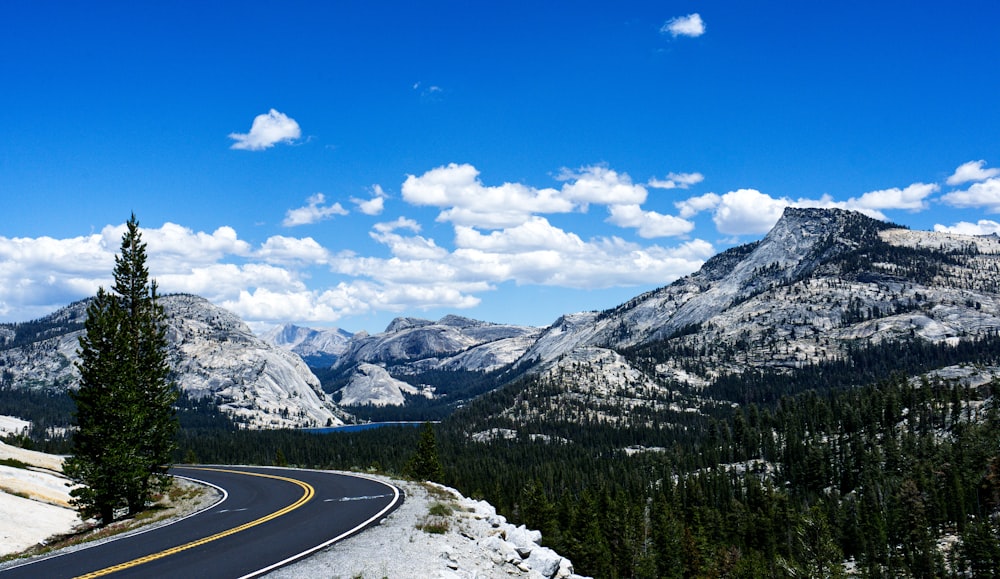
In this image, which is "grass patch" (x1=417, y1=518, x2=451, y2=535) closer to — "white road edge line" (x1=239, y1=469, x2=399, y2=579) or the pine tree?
"white road edge line" (x1=239, y1=469, x2=399, y2=579)

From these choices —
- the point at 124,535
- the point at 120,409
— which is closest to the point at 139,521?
the point at 124,535

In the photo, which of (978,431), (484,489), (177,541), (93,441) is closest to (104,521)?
(93,441)

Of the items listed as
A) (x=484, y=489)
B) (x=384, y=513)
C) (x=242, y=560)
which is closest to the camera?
(x=242, y=560)

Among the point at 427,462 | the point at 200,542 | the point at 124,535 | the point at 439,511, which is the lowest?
the point at 427,462

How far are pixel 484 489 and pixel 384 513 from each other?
321 ft

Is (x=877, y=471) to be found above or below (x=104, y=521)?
below

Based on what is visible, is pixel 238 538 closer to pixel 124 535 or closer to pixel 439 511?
pixel 124 535

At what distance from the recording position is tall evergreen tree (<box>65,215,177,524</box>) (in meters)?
38.8

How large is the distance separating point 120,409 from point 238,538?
21.7 meters

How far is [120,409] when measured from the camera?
3962 centimetres

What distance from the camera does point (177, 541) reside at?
949 inches

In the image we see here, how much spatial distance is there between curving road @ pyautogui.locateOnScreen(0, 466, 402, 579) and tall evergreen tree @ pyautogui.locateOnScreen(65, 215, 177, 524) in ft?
22.3

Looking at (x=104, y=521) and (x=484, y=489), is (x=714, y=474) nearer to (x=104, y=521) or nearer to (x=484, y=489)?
(x=484, y=489)

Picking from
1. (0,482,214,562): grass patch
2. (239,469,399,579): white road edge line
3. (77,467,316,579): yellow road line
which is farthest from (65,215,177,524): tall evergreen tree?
(239,469,399,579): white road edge line
